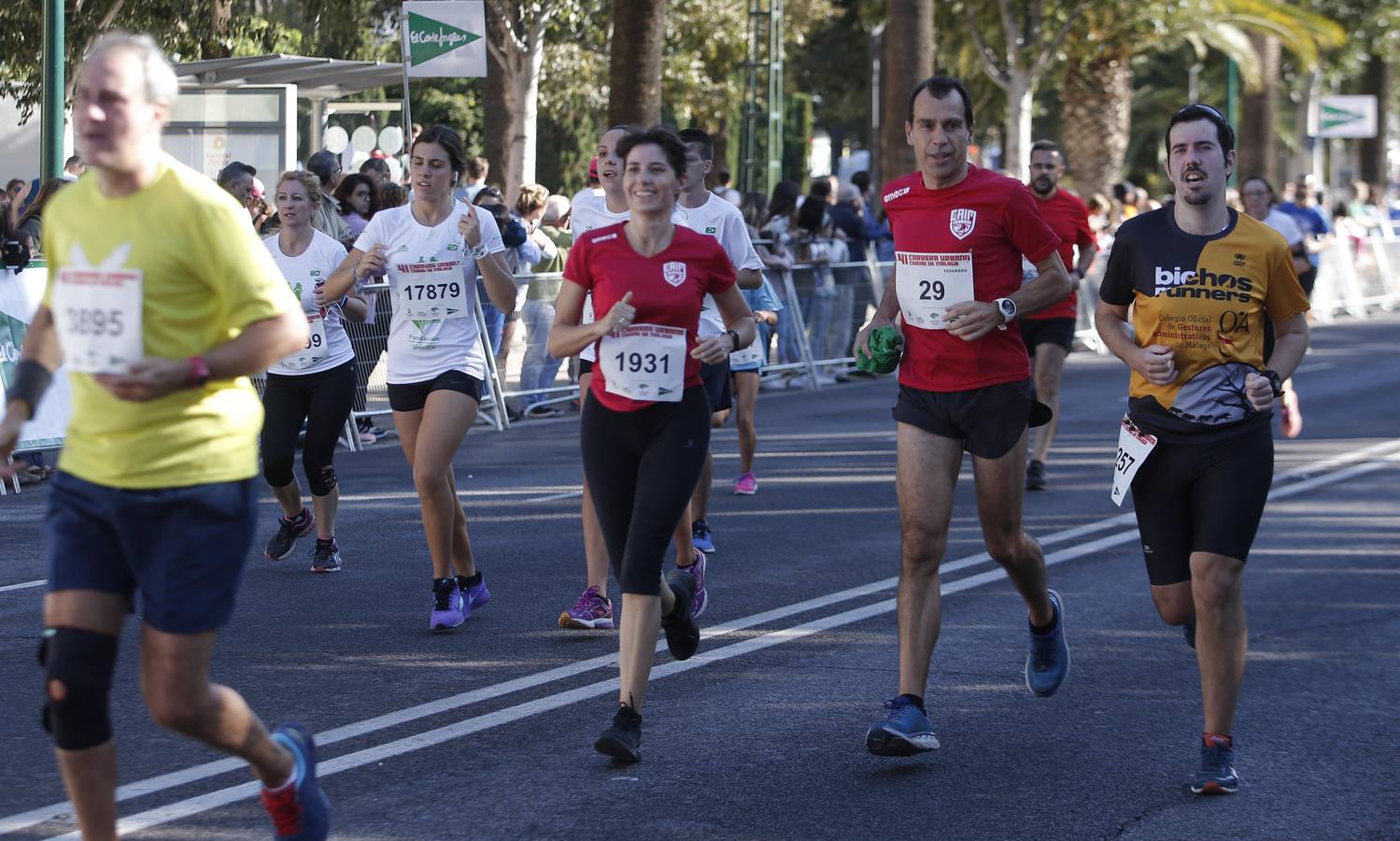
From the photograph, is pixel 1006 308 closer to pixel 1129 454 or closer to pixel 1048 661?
pixel 1129 454

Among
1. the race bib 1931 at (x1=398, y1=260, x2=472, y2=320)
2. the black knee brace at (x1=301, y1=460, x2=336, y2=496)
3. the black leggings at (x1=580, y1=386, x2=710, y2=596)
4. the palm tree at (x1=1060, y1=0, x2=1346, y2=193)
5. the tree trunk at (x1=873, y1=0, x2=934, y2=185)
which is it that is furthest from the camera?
the palm tree at (x1=1060, y1=0, x2=1346, y2=193)

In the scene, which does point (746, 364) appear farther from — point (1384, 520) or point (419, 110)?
point (419, 110)

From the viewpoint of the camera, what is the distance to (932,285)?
600cm

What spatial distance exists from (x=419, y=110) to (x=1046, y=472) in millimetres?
31859

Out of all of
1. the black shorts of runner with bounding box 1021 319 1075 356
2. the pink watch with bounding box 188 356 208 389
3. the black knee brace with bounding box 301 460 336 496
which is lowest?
the black knee brace with bounding box 301 460 336 496

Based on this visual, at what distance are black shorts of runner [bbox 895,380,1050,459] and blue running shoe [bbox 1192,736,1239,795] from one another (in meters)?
1.10

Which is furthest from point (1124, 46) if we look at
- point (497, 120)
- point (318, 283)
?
→ point (318, 283)

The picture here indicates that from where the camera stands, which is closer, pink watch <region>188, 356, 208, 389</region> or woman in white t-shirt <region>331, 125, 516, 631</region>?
pink watch <region>188, 356, 208, 389</region>

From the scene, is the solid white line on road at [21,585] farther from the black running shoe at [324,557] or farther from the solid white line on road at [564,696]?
the solid white line on road at [564,696]

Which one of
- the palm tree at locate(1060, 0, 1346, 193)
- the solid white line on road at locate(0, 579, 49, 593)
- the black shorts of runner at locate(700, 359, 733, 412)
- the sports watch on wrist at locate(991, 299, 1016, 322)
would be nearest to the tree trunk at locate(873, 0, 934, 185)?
the palm tree at locate(1060, 0, 1346, 193)

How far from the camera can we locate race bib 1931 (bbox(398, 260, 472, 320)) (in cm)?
762

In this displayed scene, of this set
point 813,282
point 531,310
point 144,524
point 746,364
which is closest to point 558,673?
point 144,524

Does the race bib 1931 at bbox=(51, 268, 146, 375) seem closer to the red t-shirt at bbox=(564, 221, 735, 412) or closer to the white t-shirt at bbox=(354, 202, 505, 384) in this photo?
the red t-shirt at bbox=(564, 221, 735, 412)

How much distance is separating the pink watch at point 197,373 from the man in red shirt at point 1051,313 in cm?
742
